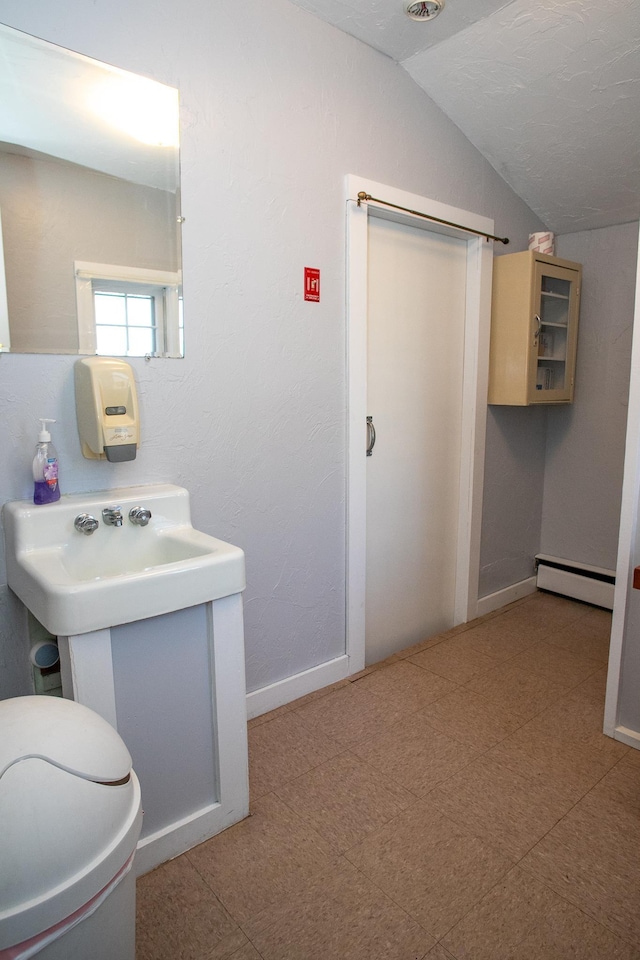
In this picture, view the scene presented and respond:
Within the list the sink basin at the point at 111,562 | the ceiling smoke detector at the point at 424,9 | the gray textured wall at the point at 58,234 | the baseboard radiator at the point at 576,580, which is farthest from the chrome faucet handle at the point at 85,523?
the baseboard radiator at the point at 576,580

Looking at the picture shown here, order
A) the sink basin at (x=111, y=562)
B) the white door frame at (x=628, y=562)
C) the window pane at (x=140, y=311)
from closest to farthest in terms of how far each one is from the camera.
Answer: the sink basin at (x=111, y=562)
the window pane at (x=140, y=311)
the white door frame at (x=628, y=562)

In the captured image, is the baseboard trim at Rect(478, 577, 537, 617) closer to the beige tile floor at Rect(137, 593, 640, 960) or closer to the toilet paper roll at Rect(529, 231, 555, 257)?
the beige tile floor at Rect(137, 593, 640, 960)

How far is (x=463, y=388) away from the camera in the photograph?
2918 mm

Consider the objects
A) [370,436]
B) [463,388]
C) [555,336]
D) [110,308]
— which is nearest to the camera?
[110,308]

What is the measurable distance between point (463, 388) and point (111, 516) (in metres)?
1.93

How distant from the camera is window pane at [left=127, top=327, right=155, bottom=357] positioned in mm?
1740

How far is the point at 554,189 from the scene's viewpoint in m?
2.85

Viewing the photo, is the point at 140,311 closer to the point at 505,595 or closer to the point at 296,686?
the point at 296,686

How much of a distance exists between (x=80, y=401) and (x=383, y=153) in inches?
62.6

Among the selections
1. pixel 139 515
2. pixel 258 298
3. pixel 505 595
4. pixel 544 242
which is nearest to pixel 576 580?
pixel 505 595

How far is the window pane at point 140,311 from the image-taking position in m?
1.73

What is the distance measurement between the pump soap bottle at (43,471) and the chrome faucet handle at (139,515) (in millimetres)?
214

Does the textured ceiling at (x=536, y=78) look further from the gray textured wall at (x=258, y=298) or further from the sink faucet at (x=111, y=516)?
the sink faucet at (x=111, y=516)

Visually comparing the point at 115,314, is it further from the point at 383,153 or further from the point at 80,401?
the point at 383,153
